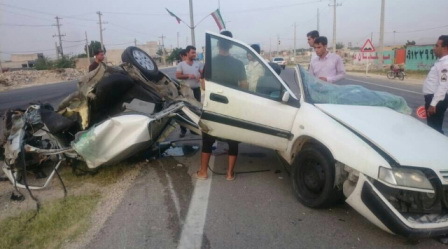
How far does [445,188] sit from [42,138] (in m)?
4.86

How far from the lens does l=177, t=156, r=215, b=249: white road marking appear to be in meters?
3.12

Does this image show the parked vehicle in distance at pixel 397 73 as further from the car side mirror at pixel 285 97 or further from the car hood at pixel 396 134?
the car side mirror at pixel 285 97

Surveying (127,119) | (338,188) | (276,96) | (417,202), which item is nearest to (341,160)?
(338,188)

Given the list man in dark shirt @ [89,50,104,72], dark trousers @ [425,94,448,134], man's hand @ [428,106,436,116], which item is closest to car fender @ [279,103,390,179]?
man's hand @ [428,106,436,116]

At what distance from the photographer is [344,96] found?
416cm

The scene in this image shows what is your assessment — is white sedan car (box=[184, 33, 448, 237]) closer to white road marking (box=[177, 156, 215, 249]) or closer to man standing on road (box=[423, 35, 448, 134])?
white road marking (box=[177, 156, 215, 249])

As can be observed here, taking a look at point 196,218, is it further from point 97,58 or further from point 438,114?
point 97,58

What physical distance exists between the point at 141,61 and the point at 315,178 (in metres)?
3.85

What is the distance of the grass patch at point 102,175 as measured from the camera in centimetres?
473

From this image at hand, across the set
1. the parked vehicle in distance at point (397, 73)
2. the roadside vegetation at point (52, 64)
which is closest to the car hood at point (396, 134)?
the parked vehicle in distance at point (397, 73)

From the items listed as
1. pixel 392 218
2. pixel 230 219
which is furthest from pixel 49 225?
pixel 392 218

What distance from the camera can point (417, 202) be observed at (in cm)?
296

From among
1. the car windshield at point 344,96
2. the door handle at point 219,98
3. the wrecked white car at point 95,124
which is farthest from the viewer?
the wrecked white car at point 95,124

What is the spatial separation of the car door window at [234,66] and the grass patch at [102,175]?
6.10 ft
